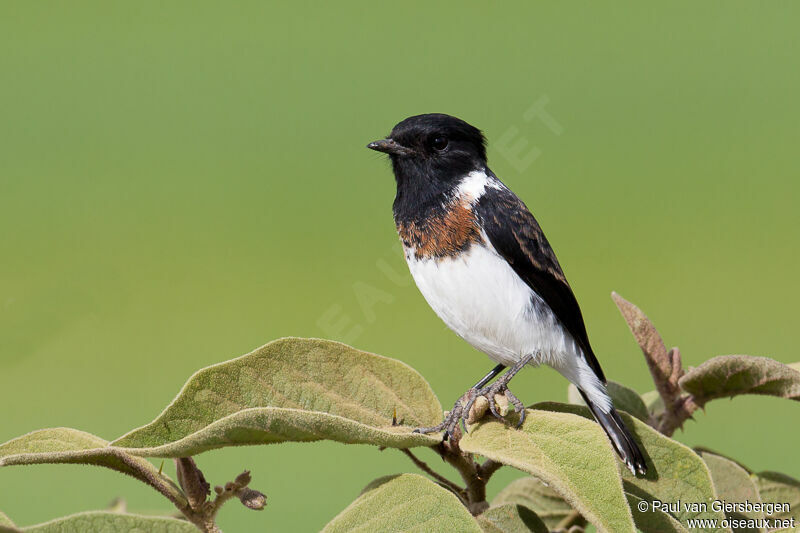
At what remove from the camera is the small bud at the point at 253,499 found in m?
1.22

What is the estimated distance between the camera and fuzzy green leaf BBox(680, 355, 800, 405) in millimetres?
1535

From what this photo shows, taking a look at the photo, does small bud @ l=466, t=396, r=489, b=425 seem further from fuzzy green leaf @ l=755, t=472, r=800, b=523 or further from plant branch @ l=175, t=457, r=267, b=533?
fuzzy green leaf @ l=755, t=472, r=800, b=523

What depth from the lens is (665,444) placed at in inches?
53.3

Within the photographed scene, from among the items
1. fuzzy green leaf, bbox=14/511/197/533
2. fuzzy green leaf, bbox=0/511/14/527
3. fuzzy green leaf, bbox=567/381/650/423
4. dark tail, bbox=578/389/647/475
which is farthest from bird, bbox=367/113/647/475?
fuzzy green leaf, bbox=0/511/14/527

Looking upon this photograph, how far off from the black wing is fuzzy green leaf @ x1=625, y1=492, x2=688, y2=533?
1050mm

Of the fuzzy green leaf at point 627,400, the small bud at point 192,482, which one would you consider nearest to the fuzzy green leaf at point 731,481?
the fuzzy green leaf at point 627,400

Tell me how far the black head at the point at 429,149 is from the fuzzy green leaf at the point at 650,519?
1.37 m

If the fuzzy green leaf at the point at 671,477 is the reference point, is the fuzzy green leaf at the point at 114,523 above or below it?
above

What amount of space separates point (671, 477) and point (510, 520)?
0.93 feet

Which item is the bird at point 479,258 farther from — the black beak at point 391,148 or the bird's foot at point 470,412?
the bird's foot at point 470,412

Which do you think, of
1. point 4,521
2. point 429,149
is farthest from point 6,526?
point 429,149

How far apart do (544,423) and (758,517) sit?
431 millimetres

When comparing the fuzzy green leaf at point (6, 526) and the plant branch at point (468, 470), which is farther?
the plant branch at point (468, 470)

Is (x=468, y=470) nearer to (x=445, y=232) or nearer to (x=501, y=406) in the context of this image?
(x=501, y=406)
